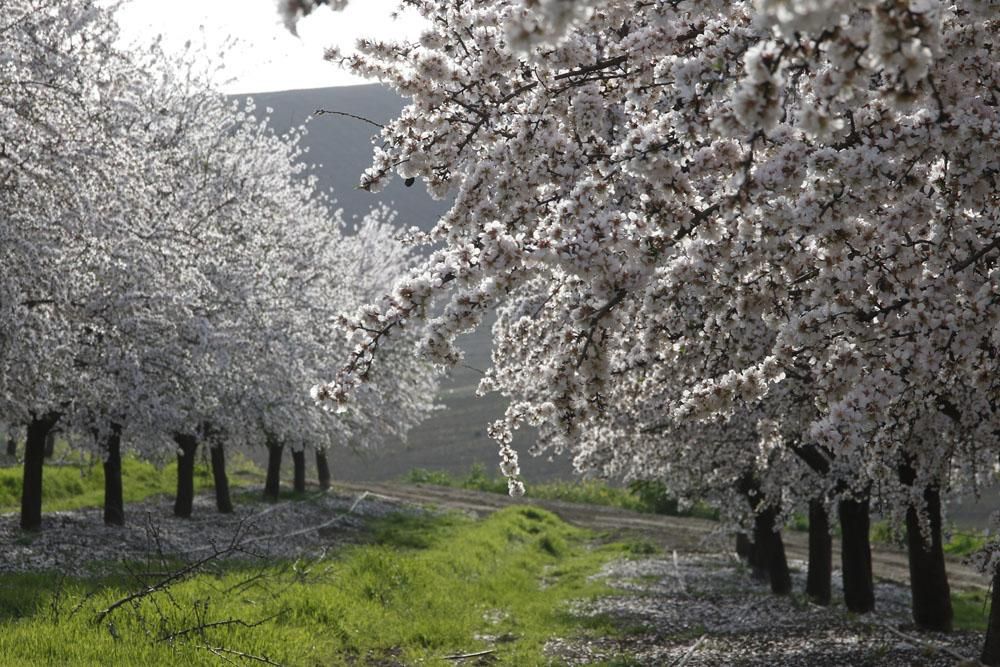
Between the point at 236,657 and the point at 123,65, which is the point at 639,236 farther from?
the point at 123,65

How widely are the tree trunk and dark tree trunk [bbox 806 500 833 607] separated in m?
4.98

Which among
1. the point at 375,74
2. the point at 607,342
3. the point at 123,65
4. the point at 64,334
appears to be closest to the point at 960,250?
the point at 607,342

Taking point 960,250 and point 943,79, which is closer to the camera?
point 943,79

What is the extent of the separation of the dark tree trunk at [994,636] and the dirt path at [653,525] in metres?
16.5

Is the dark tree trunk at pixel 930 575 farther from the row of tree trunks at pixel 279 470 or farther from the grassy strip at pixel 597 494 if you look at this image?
the grassy strip at pixel 597 494

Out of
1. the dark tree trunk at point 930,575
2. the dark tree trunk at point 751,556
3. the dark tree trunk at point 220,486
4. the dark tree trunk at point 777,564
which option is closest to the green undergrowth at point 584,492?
the dark tree trunk at point 751,556

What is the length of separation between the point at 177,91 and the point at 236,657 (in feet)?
78.3

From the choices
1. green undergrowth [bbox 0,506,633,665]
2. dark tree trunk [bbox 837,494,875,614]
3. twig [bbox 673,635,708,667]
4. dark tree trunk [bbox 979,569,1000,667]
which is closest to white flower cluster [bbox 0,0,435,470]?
green undergrowth [bbox 0,506,633,665]

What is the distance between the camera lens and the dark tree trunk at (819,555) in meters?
22.9

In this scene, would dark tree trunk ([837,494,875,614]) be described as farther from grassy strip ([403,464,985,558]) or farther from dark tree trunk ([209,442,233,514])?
grassy strip ([403,464,985,558])

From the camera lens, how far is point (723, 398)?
6918 millimetres

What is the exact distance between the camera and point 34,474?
2298 cm

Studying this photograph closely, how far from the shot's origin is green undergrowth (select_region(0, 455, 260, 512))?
29.9m

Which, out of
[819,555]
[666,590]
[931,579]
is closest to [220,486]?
[666,590]
